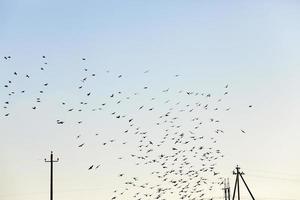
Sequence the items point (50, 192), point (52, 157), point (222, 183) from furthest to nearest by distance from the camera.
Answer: point (222, 183), point (52, 157), point (50, 192)

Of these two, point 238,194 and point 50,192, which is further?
point 238,194

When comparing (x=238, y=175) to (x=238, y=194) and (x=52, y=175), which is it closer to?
(x=238, y=194)

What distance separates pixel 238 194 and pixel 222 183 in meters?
15.4

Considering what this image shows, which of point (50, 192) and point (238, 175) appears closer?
point (50, 192)

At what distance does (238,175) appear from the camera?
6266 centimetres

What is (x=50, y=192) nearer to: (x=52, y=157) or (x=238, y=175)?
(x=52, y=157)

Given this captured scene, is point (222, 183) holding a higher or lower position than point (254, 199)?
higher

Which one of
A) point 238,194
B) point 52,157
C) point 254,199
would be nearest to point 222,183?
point 238,194

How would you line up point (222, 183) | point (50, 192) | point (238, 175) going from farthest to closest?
point (222, 183), point (238, 175), point (50, 192)

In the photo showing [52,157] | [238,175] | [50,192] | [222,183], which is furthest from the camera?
[222,183]

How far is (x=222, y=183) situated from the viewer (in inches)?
3091

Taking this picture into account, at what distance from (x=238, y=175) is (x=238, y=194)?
180 cm

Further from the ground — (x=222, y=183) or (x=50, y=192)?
(x=222, y=183)

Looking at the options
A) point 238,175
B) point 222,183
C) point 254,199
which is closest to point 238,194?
point 238,175
